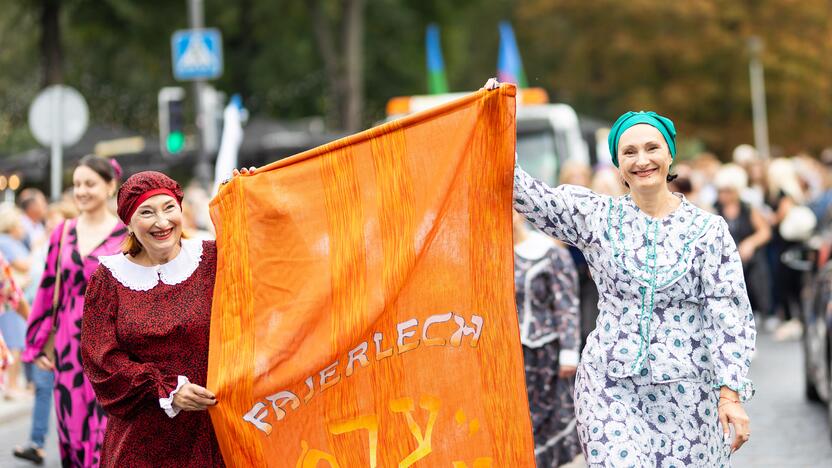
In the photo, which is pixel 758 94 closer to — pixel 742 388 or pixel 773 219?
pixel 773 219

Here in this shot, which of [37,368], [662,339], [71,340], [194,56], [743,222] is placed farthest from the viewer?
[194,56]

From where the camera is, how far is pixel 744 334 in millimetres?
5262

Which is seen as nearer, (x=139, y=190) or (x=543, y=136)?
(x=139, y=190)

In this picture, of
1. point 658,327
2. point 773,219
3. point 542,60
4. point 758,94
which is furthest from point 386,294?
point 542,60

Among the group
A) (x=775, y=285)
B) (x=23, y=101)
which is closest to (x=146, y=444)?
(x=775, y=285)

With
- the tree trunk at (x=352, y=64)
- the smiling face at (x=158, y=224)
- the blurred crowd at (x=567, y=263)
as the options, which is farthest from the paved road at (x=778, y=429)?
the tree trunk at (x=352, y=64)

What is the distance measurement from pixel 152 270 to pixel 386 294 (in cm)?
86

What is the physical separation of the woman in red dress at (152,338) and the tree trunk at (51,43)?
27206 mm

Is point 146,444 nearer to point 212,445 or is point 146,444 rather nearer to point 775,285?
point 212,445

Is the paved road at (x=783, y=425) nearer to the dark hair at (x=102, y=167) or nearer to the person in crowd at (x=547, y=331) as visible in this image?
the person in crowd at (x=547, y=331)

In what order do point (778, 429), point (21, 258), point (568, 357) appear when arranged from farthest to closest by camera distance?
1. point (21, 258)
2. point (778, 429)
3. point (568, 357)

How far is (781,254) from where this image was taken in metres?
18.8

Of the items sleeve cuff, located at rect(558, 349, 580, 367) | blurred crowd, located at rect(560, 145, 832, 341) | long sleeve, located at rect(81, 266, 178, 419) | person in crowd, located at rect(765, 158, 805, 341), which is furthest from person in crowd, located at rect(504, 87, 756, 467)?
person in crowd, located at rect(765, 158, 805, 341)

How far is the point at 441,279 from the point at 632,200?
74cm
